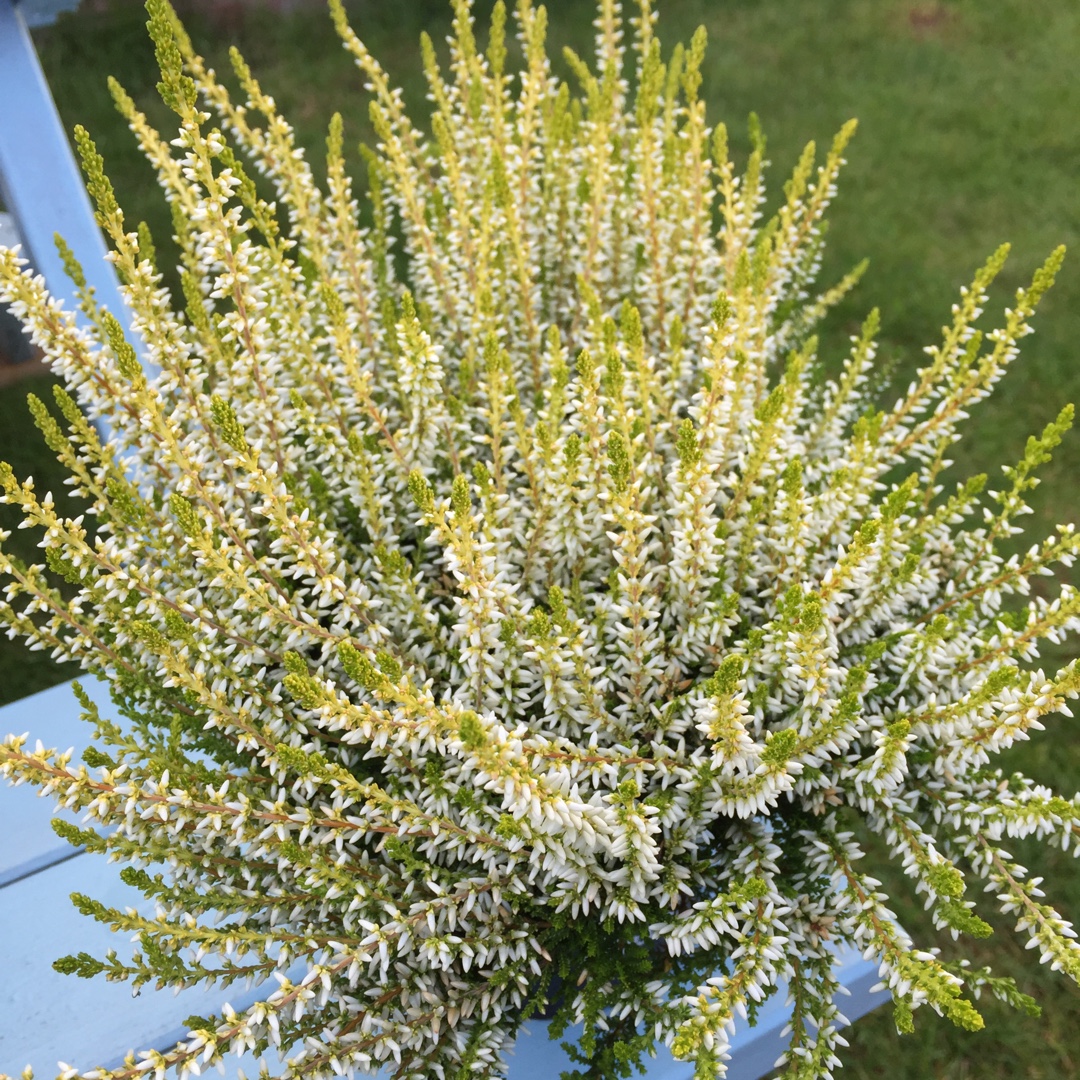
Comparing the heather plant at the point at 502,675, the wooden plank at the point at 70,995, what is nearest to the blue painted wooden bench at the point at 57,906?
the wooden plank at the point at 70,995

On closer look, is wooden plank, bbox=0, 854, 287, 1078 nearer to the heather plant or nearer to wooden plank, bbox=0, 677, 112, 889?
wooden plank, bbox=0, 677, 112, 889

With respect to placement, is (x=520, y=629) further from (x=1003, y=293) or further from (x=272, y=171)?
(x=1003, y=293)

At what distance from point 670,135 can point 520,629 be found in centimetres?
94

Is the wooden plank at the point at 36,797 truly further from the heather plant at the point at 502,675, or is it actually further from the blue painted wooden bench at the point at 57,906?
the heather plant at the point at 502,675

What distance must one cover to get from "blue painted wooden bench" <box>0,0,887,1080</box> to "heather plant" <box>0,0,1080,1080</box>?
18 cm

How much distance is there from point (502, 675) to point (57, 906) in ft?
2.95

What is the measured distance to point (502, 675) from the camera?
126 centimetres

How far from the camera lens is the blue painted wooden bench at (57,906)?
1449 mm

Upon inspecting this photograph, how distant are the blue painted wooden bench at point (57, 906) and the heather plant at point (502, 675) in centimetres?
18

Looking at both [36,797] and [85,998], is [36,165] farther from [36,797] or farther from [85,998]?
[85,998]

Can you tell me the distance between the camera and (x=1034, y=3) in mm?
5508

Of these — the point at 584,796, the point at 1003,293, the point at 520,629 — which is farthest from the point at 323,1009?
the point at 1003,293

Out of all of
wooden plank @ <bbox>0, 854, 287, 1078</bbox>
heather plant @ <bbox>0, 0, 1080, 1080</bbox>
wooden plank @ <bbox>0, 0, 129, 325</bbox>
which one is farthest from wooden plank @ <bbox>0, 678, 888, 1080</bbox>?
wooden plank @ <bbox>0, 0, 129, 325</bbox>

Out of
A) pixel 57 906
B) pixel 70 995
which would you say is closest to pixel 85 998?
pixel 70 995
